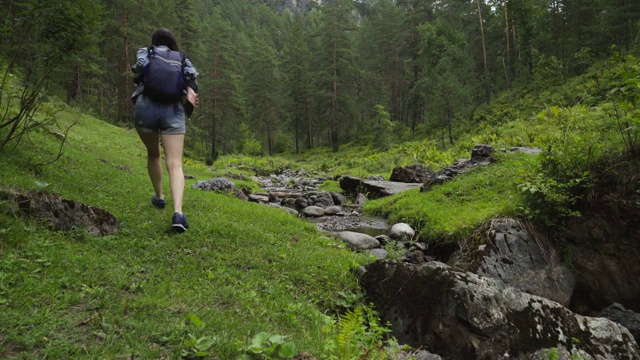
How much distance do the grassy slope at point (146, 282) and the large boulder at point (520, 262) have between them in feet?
6.42

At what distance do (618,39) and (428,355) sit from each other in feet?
144

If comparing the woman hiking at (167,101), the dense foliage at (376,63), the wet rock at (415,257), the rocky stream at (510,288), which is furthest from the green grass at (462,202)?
the dense foliage at (376,63)

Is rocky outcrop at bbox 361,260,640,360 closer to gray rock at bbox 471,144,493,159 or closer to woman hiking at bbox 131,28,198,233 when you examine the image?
woman hiking at bbox 131,28,198,233

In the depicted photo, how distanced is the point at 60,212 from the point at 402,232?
21.2ft

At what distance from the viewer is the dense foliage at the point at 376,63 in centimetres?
2930

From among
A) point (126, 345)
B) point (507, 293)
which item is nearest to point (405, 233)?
point (507, 293)

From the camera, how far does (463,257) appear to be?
579cm

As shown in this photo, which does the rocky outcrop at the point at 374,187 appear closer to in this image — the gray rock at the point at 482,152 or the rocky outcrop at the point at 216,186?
the gray rock at the point at 482,152

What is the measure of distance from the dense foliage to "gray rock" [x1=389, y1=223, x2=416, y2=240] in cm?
1545

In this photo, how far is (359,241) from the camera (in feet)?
23.6

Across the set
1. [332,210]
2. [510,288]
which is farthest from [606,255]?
[332,210]

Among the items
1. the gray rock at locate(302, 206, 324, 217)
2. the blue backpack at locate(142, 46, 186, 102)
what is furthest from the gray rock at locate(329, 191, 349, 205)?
the blue backpack at locate(142, 46, 186, 102)

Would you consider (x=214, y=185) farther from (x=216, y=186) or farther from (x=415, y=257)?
(x=415, y=257)

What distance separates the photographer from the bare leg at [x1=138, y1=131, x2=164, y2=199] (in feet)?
14.8
